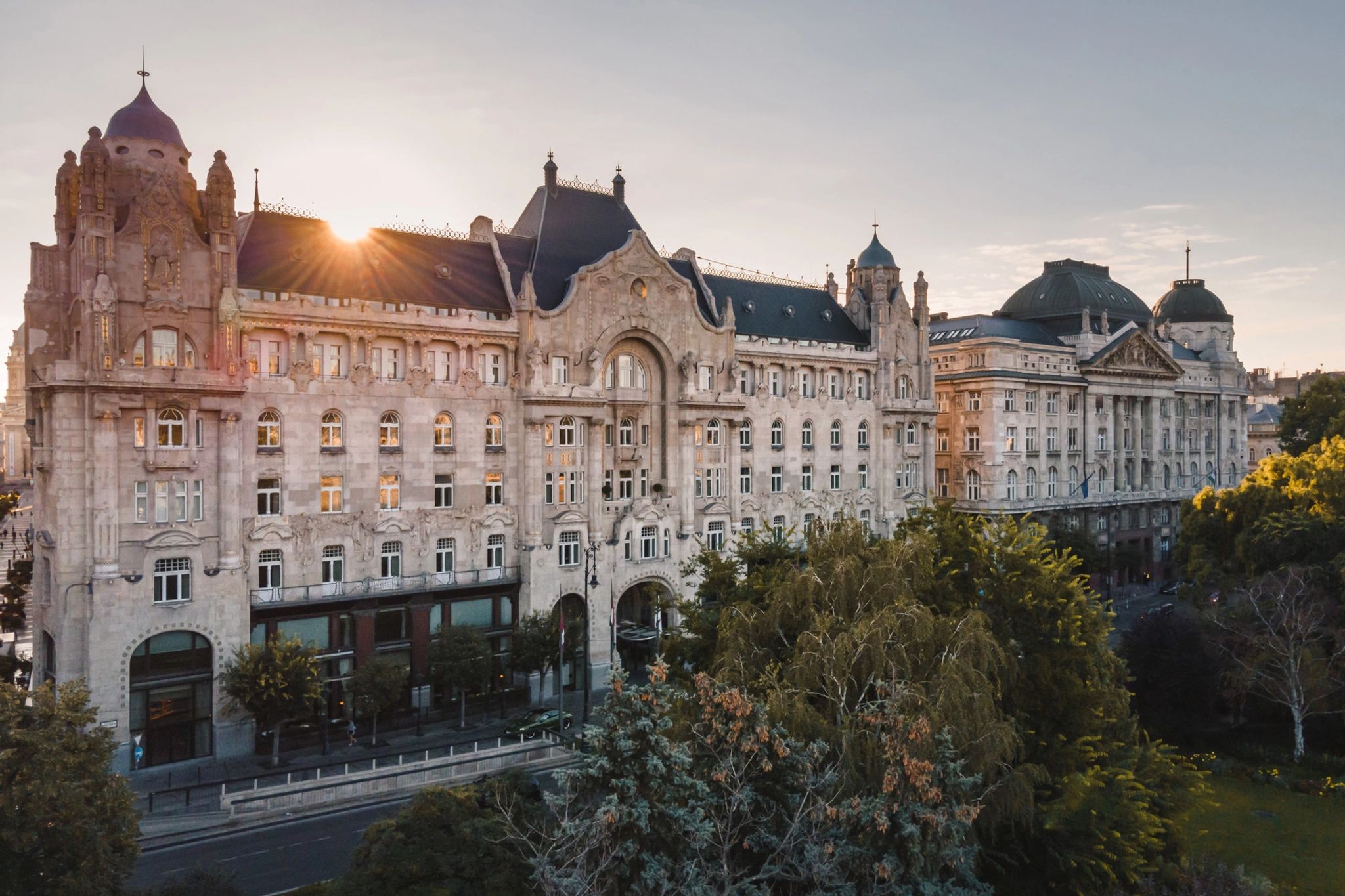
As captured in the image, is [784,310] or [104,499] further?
[784,310]

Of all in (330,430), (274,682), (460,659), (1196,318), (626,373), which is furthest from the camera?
(1196,318)

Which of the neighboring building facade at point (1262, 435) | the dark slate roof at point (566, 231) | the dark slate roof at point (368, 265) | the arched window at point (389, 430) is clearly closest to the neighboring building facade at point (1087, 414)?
the dark slate roof at point (566, 231)

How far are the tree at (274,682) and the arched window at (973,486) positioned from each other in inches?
2485

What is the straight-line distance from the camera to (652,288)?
65.8 metres

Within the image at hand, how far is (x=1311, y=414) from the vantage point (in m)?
97.2

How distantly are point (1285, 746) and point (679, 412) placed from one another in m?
39.1

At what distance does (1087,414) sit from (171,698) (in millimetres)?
84013

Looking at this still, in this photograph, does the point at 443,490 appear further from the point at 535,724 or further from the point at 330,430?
the point at 535,724

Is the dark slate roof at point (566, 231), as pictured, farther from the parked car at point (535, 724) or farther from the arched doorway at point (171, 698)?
the arched doorway at point (171, 698)

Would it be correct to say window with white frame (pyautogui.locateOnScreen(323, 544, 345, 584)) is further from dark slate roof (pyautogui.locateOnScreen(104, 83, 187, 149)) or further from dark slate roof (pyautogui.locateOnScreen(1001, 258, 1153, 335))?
dark slate roof (pyautogui.locateOnScreen(1001, 258, 1153, 335))

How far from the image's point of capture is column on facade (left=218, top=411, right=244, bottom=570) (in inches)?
1972

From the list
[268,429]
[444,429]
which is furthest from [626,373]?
[268,429]

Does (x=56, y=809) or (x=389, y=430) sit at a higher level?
(x=389, y=430)

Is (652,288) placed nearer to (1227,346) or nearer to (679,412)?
(679,412)
